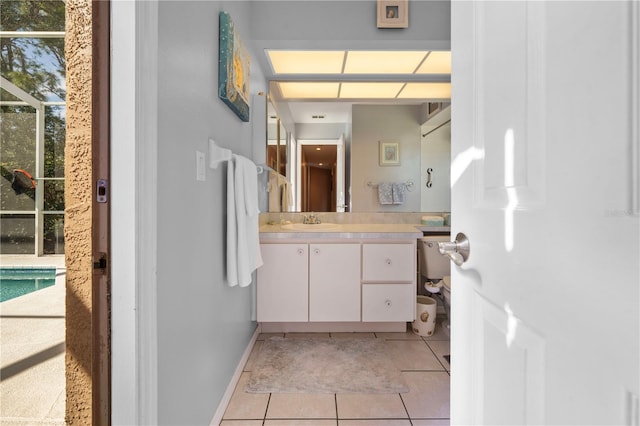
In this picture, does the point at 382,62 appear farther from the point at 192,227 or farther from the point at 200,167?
the point at 192,227

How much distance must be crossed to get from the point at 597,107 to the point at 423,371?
196cm

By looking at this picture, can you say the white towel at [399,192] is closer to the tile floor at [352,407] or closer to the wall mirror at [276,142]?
the wall mirror at [276,142]

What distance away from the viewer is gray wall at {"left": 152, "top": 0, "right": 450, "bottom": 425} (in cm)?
98

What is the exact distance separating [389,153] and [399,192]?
0.37 metres

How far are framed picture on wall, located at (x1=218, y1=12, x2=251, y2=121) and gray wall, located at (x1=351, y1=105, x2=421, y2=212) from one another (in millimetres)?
1323

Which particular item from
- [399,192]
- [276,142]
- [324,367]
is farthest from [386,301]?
[276,142]

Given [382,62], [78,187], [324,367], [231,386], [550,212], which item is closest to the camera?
[550,212]

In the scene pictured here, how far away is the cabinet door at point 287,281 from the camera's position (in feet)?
7.70

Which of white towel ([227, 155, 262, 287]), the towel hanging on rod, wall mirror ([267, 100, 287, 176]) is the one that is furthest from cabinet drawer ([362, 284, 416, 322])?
the towel hanging on rod

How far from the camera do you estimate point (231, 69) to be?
5.03ft

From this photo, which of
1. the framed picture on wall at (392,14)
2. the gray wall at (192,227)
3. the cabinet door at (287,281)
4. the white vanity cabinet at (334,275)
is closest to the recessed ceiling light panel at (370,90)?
the framed picture on wall at (392,14)

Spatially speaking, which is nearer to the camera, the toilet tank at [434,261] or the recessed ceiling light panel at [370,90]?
the toilet tank at [434,261]

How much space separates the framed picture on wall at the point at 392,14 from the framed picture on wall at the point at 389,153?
945mm

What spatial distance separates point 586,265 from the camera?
38 cm
